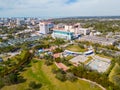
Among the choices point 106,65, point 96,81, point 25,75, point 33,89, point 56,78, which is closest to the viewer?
point 33,89

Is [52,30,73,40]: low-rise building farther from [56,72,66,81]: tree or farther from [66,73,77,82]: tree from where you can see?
[66,73,77,82]: tree

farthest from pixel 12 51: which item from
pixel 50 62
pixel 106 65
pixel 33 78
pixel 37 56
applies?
pixel 106 65

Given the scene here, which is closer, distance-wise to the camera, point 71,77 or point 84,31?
point 71,77

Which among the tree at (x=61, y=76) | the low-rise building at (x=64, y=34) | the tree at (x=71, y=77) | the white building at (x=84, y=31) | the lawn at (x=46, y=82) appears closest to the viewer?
the lawn at (x=46, y=82)

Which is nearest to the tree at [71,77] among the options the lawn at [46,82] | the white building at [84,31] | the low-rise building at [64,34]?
the lawn at [46,82]

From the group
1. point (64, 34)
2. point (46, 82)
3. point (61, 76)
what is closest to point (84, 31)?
point (64, 34)

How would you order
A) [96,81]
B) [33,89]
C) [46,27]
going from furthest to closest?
[46,27] < [96,81] < [33,89]

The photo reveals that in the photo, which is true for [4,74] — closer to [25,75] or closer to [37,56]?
[25,75]

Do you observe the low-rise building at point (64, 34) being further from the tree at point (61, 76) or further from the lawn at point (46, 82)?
the tree at point (61, 76)

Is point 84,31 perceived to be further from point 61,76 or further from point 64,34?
point 61,76
